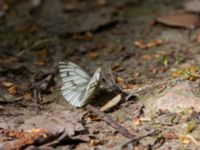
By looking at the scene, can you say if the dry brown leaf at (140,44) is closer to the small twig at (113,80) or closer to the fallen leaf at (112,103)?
the small twig at (113,80)

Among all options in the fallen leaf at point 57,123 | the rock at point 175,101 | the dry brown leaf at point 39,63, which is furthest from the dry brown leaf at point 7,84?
the rock at point 175,101

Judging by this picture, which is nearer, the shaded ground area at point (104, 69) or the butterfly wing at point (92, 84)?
the shaded ground area at point (104, 69)

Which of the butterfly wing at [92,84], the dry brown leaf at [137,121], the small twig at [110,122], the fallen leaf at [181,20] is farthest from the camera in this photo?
the fallen leaf at [181,20]

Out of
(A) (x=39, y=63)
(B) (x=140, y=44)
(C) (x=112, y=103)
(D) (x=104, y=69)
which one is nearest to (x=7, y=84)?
(A) (x=39, y=63)

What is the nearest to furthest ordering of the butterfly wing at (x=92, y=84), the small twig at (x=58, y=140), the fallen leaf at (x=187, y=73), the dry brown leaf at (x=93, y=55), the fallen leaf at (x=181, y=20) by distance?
the small twig at (x=58, y=140)
the butterfly wing at (x=92, y=84)
the fallen leaf at (x=187, y=73)
the dry brown leaf at (x=93, y=55)
the fallen leaf at (x=181, y=20)

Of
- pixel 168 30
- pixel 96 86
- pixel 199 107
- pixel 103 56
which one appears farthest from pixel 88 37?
pixel 199 107

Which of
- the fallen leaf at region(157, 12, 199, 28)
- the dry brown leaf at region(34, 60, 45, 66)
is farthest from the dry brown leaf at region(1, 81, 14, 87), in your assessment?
the fallen leaf at region(157, 12, 199, 28)

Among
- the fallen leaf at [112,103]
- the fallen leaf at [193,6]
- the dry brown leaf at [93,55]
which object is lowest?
the fallen leaf at [112,103]
